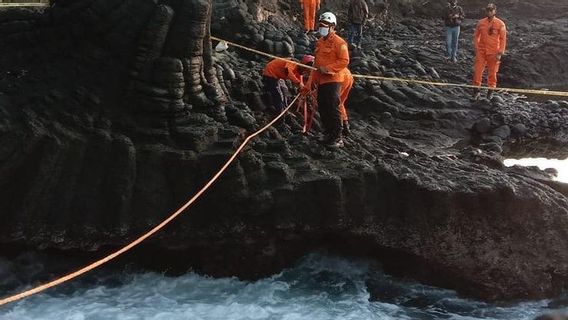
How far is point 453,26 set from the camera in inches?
564

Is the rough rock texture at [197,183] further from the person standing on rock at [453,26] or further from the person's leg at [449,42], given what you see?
the person's leg at [449,42]

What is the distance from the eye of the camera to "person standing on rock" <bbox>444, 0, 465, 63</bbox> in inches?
551

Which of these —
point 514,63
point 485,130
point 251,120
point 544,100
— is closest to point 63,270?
point 251,120

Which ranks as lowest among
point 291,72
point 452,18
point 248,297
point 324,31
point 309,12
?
point 248,297

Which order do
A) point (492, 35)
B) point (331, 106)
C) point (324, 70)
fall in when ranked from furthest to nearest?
point (492, 35), point (331, 106), point (324, 70)

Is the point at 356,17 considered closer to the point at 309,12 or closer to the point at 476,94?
the point at 309,12

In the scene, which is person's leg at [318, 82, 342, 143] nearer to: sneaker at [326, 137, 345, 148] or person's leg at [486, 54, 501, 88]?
sneaker at [326, 137, 345, 148]

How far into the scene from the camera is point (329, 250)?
→ 6.39 meters

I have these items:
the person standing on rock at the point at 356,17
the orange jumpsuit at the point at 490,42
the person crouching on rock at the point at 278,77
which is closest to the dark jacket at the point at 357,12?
the person standing on rock at the point at 356,17

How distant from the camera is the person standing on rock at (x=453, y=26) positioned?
13992 mm

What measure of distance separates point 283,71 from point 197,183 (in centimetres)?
254

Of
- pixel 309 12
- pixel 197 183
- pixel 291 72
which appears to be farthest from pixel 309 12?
pixel 197 183

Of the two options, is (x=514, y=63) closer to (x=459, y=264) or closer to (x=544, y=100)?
(x=544, y=100)

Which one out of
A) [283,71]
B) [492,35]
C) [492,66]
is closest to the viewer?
[283,71]
